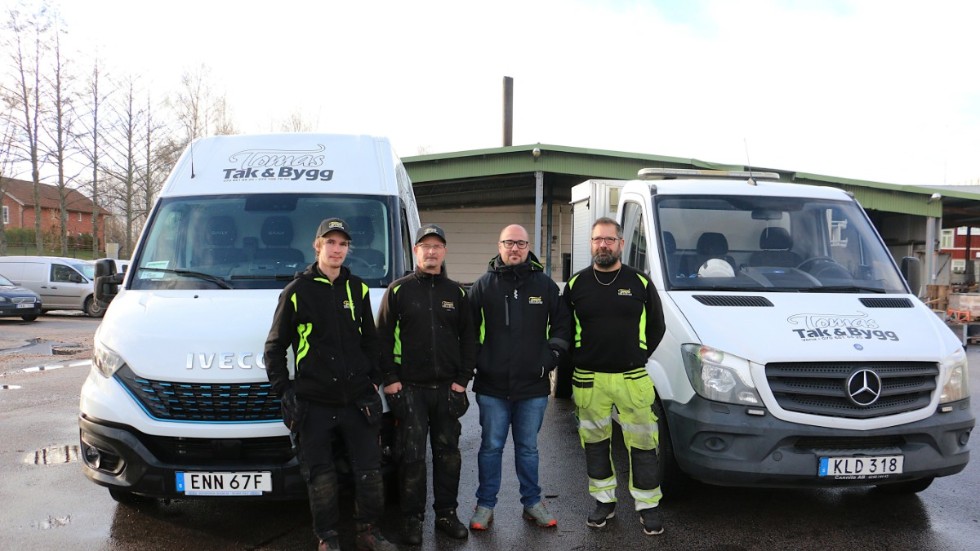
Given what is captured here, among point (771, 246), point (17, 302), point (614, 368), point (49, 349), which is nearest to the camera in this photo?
point (614, 368)

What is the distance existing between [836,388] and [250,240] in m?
3.95

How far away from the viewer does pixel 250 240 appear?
5039mm

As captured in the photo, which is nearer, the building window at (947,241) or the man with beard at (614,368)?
the man with beard at (614,368)

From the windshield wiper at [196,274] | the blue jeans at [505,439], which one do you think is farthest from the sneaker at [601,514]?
the windshield wiper at [196,274]

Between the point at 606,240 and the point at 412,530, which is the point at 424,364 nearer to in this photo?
the point at 412,530

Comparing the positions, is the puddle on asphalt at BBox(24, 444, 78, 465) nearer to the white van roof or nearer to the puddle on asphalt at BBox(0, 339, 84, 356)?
the white van roof

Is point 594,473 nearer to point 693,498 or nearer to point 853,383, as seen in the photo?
point 693,498

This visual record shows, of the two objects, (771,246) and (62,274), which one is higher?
(771,246)

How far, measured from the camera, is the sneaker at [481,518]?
14.5 feet

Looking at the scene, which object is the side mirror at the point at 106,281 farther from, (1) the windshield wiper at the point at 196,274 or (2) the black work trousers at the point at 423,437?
(2) the black work trousers at the point at 423,437

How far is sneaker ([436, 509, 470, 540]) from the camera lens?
427 centimetres

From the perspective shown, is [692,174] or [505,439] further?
[692,174]

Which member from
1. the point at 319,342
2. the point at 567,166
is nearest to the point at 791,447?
the point at 319,342

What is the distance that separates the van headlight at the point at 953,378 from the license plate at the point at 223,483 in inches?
158
